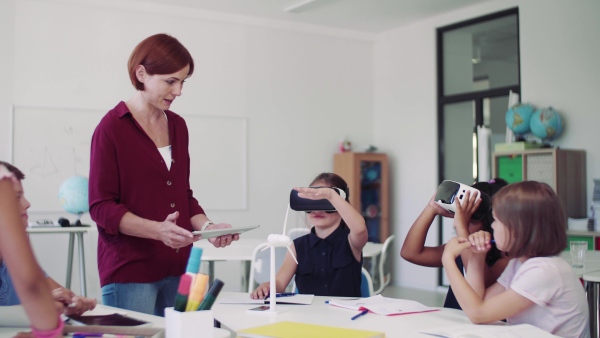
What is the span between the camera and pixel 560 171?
201 inches

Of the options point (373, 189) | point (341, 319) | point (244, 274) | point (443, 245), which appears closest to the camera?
point (341, 319)

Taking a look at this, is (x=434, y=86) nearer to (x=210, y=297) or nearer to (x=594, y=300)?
(x=594, y=300)

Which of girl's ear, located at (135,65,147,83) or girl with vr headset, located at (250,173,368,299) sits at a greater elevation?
girl's ear, located at (135,65,147,83)

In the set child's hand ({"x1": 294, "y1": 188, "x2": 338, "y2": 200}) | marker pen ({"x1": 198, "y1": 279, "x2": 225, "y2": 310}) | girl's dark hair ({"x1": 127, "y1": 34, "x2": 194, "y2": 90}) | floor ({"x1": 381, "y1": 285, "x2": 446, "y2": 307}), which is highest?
girl's dark hair ({"x1": 127, "y1": 34, "x2": 194, "y2": 90})

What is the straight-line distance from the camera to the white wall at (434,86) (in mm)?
5344

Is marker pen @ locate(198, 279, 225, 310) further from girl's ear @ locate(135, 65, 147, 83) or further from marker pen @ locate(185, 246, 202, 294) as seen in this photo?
girl's ear @ locate(135, 65, 147, 83)

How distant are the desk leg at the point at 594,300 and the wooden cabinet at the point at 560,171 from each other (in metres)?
2.24

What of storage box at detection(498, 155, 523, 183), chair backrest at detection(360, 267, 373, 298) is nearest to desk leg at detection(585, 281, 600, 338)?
chair backrest at detection(360, 267, 373, 298)

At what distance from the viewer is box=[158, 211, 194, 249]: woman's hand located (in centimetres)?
172

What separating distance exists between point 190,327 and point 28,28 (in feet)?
17.0

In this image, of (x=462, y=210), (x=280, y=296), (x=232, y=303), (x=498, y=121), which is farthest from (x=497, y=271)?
(x=498, y=121)

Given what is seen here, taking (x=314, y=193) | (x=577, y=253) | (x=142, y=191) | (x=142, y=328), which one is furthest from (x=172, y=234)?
(x=577, y=253)

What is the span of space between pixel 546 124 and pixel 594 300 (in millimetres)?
2674

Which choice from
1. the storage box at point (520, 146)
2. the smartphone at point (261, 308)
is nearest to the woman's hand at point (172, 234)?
the smartphone at point (261, 308)
